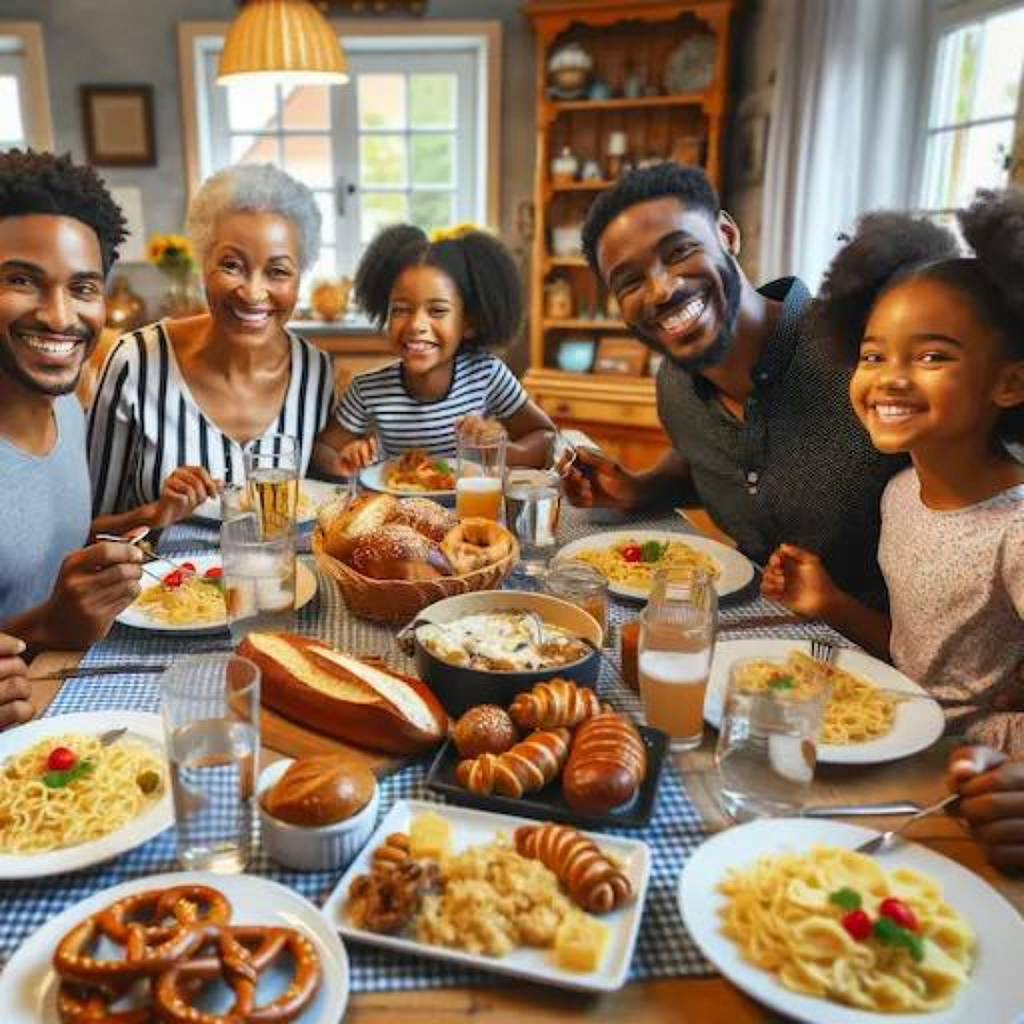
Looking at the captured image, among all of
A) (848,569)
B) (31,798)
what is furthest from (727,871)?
(848,569)

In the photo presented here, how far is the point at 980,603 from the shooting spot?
1390 millimetres

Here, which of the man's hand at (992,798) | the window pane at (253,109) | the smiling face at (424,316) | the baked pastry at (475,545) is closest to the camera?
the man's hand at (992,798)

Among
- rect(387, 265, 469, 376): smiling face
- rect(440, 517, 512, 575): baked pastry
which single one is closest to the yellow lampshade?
rect(387, 265, 469, 376): smiling face

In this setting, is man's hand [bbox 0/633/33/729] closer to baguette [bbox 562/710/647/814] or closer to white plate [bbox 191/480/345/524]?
baguette [bbox 562/710/647/814]

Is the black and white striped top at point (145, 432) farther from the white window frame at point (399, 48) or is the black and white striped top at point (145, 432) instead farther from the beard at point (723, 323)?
the white window frame at point (399, 48)

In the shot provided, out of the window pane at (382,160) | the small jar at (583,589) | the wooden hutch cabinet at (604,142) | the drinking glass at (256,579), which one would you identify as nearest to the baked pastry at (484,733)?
the small jar at (583,589)

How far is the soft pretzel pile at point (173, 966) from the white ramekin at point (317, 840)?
0.11 metres

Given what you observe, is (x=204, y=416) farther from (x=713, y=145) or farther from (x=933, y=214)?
(x=713, y=145)

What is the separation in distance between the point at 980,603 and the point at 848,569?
1.80 feet

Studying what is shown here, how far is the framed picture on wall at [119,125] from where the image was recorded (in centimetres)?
490

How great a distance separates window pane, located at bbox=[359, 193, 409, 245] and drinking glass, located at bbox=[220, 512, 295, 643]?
4197 millimetres

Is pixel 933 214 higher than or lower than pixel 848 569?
higher

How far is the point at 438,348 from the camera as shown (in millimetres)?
2676

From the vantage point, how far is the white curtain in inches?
132
